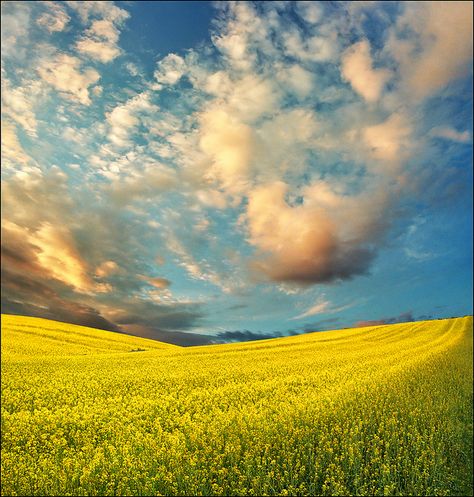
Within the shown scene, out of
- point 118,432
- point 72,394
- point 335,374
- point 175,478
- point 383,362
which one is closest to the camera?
point 175,478

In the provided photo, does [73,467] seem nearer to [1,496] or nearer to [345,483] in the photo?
[1,496]

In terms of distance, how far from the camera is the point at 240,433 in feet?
28.0

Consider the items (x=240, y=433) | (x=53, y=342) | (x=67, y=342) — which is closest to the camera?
(x=240, y=433)

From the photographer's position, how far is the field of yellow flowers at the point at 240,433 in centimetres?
682

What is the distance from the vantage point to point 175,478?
6.68m

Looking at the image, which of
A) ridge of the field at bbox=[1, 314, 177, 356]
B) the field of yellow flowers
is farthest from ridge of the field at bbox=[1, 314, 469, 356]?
the field of yellow flowers

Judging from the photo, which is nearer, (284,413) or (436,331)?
(284,413)

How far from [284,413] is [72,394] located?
837 centimetres

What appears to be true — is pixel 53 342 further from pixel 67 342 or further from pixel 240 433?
pixel 240 433

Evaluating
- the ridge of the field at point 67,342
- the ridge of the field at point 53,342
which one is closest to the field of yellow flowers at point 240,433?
the ridge of the field at point 53,342

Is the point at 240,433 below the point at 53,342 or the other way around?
the other way around

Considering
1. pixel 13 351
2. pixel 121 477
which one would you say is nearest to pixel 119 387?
pixel 121 477

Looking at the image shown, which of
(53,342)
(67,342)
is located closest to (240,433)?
(53,342)

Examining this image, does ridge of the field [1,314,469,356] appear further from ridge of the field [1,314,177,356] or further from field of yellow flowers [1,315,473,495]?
field of yellow flowers [1,315,473,495]
